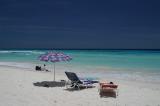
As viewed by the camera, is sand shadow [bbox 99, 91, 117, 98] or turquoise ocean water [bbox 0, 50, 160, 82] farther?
turquoise ocean water [bbox 0, 50, 160, 82]

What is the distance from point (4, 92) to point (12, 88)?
0.92 metres

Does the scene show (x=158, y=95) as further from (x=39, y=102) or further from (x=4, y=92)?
(x=4, y=92)

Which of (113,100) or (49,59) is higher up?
(49,59)

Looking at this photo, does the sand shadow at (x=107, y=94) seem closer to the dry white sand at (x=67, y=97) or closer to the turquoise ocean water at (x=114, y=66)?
the dry white sand at (x=67, y=97)

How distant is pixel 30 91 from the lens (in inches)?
394

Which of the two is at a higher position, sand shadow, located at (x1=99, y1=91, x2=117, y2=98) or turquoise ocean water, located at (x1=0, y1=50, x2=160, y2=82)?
sand shadow, located at (x1=99, y1=91, x2=117, y2=98)

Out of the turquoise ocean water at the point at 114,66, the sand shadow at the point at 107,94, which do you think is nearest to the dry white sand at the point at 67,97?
the sand shadow at the point at 107,94

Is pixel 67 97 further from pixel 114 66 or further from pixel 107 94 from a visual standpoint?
pixel 114 66

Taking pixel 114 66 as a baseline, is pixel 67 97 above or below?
above

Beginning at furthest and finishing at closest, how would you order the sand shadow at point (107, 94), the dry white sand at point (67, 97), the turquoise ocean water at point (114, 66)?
the turquoise ocean water at point (114, 66) → the sand shadow at point (107, 94) → the dry white sand at point (67, 97)

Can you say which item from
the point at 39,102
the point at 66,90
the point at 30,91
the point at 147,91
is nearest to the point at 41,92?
the point at 30,91

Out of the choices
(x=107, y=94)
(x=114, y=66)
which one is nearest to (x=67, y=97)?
(x=107, y=94)

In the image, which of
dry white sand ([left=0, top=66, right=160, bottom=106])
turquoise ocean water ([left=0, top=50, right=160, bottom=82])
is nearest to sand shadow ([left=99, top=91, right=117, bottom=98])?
dry white sand ([left=0, top=66, right=160, bottom=106])

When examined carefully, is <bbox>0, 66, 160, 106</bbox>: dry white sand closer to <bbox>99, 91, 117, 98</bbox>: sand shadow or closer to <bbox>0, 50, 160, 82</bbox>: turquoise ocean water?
<bbox>99, 91, 117, 98</bbox>: sand shadow
